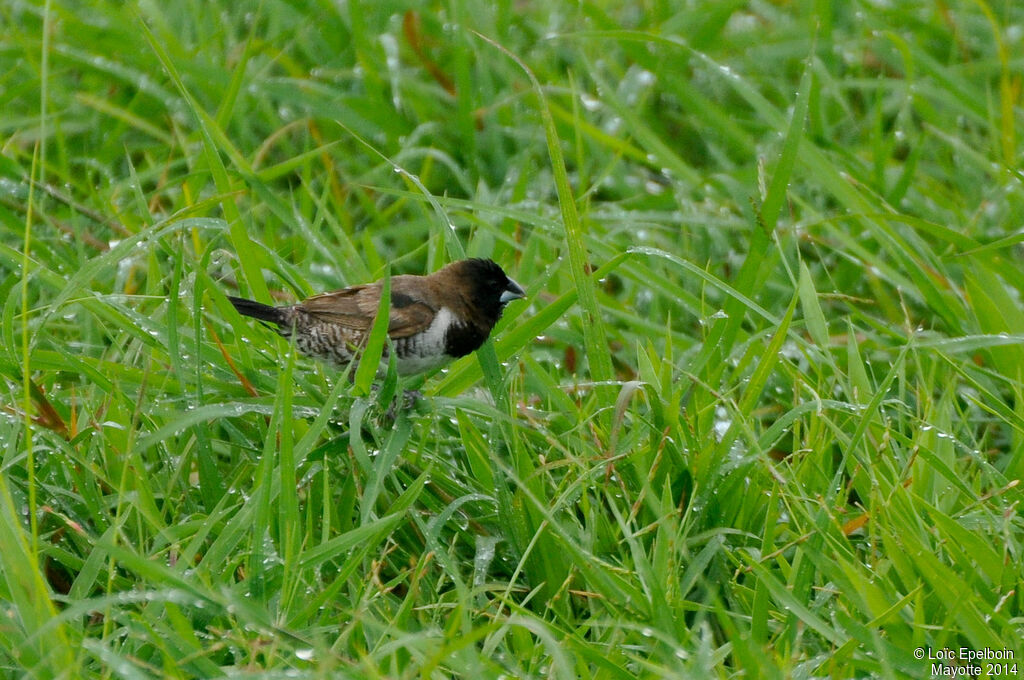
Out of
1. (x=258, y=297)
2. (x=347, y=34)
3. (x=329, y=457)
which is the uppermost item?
(x=347, y=34)

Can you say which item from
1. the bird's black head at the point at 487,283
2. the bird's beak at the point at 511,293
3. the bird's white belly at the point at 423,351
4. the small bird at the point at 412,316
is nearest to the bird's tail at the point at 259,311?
the small bird at the point at 412,316

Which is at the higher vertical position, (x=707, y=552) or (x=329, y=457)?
(x=329, y=457)

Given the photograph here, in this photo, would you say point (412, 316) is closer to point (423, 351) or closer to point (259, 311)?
point (423, 351)

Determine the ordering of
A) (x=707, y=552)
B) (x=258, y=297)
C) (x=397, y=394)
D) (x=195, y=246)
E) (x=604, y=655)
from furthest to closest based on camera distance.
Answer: (x=195, y=246)
(x=258, y=297)
(x=397, y=394)
(x=707, y=552)
(x=604, y=655)

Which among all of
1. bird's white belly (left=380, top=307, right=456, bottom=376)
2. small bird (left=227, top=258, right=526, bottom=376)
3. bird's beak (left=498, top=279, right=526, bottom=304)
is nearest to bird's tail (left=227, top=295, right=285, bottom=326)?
small bird (left=227, top=258, right=526, bottom=376)

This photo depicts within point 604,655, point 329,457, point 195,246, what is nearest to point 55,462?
point 329,457

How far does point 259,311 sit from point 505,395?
2.53ft

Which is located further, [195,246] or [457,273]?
[195,246]

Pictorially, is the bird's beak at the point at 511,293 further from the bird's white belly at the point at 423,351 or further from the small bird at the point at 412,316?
the bird's white belly at the point at 423,351

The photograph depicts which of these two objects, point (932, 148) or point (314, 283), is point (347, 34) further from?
point (932, 148)

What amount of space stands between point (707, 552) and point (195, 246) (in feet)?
7.00

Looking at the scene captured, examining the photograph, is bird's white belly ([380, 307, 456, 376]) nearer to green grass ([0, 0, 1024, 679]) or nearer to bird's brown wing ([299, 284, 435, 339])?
bird's brown wing ([299, 284, 435, 339])

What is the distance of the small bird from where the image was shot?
12.1ft

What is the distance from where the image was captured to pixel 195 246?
174 inches
